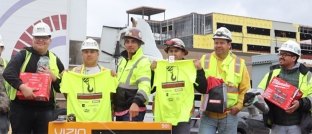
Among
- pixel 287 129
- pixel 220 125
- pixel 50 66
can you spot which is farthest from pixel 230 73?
pixel 50 66

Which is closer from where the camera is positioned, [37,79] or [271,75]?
[37,79]

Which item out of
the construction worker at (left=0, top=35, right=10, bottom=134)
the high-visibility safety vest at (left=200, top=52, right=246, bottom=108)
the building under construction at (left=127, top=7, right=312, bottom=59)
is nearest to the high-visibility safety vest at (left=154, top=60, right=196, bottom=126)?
the high-visibility safety vest at (left=200, top=52, right=246, bottom=108)

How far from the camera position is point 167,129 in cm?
554

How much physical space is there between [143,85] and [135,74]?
0.21 m

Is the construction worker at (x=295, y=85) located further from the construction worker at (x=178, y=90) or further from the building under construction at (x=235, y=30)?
the building under construction at (x=235, y=30)

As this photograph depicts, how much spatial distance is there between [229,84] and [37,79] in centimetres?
235

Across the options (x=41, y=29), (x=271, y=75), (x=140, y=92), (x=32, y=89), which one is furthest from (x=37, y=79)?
(x=271, y=75)

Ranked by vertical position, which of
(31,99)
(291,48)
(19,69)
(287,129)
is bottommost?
(287,129)

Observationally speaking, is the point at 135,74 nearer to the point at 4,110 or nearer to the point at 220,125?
the point at 220,125

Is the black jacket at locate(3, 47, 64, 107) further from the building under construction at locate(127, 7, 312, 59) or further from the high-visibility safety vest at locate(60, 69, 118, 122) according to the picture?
the building under construction at locate(127, 7, 312, 59)

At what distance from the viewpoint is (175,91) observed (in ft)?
21.9

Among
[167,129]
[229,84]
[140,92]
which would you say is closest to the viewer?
[167,129]

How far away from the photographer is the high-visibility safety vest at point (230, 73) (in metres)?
6.86

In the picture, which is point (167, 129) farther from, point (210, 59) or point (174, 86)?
point (210, 59)
